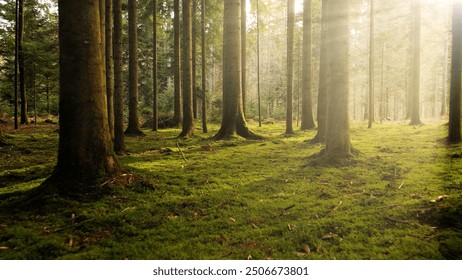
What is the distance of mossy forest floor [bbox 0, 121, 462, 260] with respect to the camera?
300 cm

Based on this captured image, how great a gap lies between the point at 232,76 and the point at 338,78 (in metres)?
5.96

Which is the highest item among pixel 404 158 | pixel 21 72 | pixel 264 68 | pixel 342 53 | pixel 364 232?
pixel 264 68

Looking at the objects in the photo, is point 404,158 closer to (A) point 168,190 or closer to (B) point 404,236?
(B) point 404,236

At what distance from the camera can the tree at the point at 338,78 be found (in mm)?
6480

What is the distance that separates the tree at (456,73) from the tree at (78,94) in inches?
366

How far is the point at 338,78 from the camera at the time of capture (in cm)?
657

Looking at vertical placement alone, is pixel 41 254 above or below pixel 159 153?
below

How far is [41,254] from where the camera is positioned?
298cm

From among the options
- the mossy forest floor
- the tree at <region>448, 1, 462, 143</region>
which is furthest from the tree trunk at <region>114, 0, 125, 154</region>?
the tree at <region>448, 1, 462, 143</region>

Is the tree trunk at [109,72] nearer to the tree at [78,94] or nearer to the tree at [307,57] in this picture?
the tree at [78,94]

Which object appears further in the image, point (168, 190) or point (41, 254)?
point (168, 190)

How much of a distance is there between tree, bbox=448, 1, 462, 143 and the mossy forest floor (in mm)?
2305
